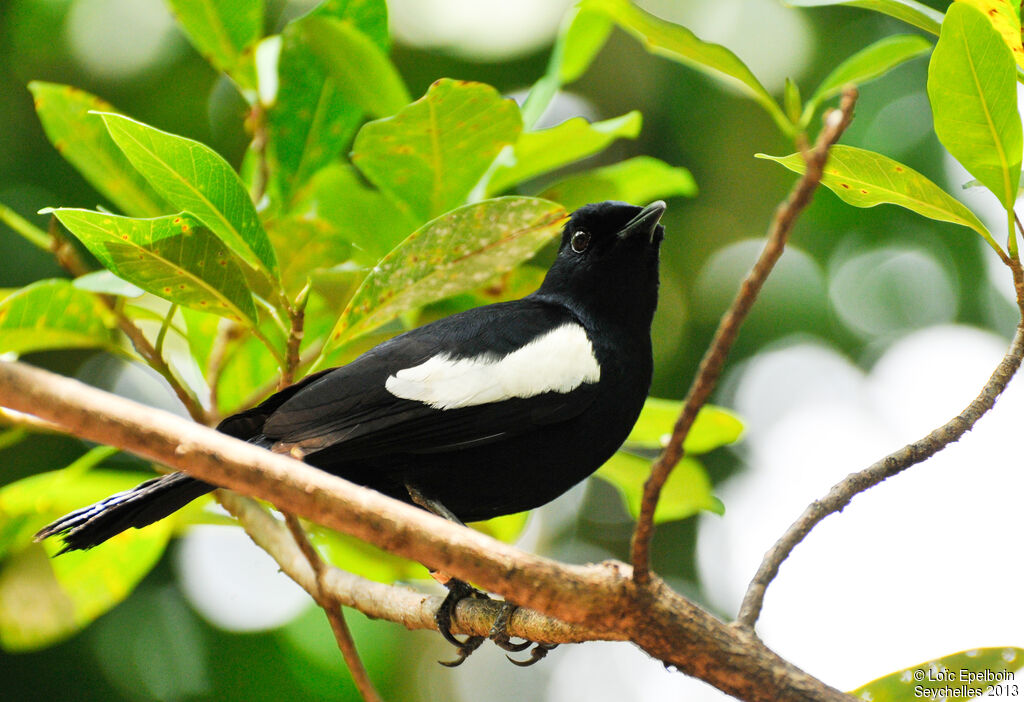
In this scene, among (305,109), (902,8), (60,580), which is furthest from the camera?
(60,580)

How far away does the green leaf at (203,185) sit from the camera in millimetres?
2219

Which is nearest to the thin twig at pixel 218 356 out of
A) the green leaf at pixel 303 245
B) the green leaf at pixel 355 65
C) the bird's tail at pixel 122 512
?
the green leaf at pixel 303 245

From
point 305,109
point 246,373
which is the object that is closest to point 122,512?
point 246,373

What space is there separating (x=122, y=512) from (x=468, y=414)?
32.8 inches

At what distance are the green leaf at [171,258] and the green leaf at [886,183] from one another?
4.46ft

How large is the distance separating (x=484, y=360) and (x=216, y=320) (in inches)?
39.8

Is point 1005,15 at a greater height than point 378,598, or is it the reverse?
point 1005,15

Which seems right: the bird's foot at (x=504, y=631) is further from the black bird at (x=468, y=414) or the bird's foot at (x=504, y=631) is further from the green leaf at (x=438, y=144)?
the green leaf at (x=438, y=144)

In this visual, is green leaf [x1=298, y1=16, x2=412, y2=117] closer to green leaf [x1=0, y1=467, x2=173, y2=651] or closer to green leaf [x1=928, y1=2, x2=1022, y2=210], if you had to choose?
green leaf [x1=0, y1=467, x2=173, y2=651]

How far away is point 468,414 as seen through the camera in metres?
2.34

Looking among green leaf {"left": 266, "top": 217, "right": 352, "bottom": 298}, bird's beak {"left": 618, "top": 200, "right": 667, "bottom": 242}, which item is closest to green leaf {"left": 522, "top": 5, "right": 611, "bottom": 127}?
bird's beak {"left": 618, "top": 200, "right": 667, "bottom": 242}

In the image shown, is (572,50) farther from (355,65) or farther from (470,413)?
(470,413)

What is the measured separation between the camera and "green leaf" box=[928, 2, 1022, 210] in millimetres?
1875

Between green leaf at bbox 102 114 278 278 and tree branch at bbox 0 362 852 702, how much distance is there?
104 centimetres
